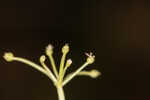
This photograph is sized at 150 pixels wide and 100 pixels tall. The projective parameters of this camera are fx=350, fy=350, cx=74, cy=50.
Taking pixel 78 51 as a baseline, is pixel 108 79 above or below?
below

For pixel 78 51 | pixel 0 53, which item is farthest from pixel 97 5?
pixel 0 53

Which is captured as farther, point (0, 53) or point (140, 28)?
point (140, 28)

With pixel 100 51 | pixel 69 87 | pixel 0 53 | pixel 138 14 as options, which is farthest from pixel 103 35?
pixel 0 53

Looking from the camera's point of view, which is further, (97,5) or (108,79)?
(97,5)

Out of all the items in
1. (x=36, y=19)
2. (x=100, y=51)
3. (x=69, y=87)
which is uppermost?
(x=36, y=19)

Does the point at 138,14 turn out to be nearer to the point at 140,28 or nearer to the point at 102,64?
the point at 140,28

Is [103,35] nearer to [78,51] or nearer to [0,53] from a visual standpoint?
[78,51]
